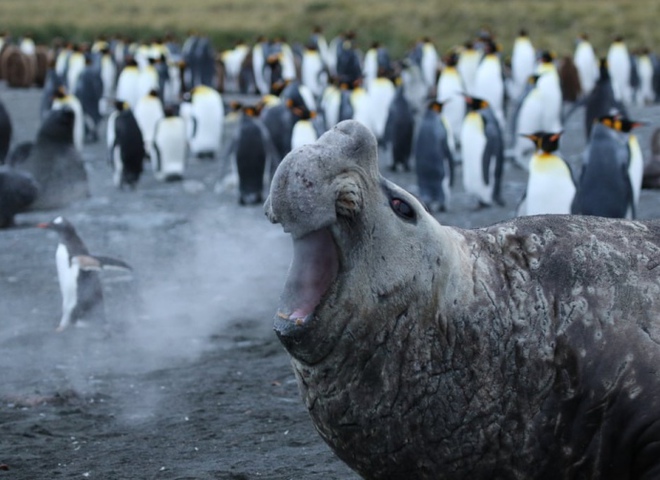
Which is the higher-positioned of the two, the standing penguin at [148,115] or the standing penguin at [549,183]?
the standing penguin at [549,183]

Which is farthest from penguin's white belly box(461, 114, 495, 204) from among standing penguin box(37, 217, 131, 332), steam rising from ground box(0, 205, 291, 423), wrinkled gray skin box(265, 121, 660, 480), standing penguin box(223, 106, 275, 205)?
wrinkled gray skin box(265, 121, 660, 480)

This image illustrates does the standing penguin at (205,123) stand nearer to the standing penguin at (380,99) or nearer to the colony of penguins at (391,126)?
the colony of penguins at (391,126)

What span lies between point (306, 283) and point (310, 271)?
1.2 inches

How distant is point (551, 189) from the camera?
11.0m

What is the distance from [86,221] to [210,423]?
310 inches

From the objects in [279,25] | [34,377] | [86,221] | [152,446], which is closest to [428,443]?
[152,446]

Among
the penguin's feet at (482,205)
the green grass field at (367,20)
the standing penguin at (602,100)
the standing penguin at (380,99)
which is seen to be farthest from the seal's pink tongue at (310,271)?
the green grass field at (367,20)

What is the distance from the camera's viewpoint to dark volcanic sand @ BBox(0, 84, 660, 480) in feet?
16.8

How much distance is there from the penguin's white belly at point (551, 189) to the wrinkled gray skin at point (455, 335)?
7.88 meters

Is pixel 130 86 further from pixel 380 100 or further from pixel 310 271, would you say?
pixel 310 271

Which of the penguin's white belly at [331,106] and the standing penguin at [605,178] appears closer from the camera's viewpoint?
the standing penguin at [605,178]

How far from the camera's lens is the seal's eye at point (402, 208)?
2875mm

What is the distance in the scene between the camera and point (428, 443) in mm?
2908

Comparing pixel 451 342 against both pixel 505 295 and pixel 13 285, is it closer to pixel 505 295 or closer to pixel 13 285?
pixel 505 295
